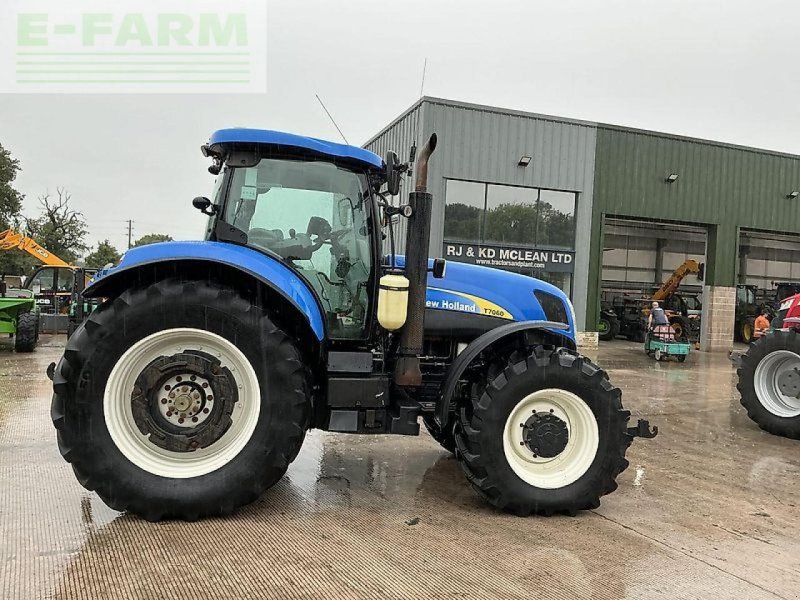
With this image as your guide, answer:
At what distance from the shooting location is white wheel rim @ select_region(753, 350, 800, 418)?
7152mm

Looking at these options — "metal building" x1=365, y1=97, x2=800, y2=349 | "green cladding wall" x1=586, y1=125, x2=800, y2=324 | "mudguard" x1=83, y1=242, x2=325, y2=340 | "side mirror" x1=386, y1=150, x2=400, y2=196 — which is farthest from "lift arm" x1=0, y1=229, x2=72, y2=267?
"side mirror" x1=386, y1=150, x2=400, y2=196

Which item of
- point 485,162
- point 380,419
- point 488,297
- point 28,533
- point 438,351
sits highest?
point 485,162

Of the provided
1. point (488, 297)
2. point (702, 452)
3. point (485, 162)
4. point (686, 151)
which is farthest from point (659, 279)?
point (488, 297)

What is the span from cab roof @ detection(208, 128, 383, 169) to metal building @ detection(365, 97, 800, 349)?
12457 millimetres

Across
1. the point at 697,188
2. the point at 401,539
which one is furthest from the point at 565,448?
the point at 697,188

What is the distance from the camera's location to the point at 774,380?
730 cm

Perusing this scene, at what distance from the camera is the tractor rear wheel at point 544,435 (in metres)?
3.93

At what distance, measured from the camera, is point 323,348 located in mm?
4090

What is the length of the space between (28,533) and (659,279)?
31.1 meters

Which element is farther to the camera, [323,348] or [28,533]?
[323,348]

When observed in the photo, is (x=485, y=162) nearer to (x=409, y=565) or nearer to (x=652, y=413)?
(x=652, y=413)

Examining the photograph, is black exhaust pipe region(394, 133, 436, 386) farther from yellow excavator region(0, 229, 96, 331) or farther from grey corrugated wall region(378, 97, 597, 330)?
yellow excavator region(0, 229, 96, 331)

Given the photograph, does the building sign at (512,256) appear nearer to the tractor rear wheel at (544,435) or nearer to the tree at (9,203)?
the tractor rear wheel at (544,435)

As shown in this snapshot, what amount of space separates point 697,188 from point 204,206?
62.5 ft
